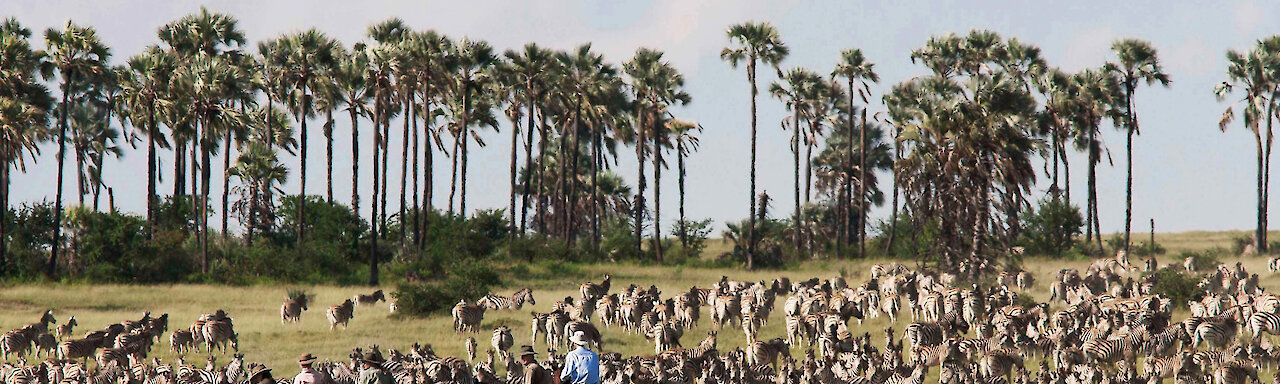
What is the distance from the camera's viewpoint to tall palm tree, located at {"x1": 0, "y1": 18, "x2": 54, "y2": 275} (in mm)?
61844

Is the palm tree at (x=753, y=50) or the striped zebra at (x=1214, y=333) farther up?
the palm tree at (x=753, y=50)

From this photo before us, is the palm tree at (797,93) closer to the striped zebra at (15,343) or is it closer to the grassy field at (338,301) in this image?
the grassy field at (338,301)

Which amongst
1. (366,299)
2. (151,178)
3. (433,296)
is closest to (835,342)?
(433,296)

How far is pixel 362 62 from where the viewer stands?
230 ft

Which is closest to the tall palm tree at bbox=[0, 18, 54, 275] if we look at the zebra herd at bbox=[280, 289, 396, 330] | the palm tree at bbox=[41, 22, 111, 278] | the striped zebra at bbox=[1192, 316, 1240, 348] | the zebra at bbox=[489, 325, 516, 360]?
the palm tree at bbox=[41, 22, 111, 278]

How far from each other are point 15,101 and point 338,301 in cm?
1983

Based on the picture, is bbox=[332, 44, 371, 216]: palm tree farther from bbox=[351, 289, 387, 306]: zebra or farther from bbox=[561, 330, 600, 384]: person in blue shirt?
bbox=[561, 330, 600, 384]: person in blue shirt

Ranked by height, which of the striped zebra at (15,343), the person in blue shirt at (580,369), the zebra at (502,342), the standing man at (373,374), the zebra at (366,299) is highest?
the person in blue shirt at (580,369)

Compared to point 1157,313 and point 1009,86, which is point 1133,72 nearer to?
point 1009,86

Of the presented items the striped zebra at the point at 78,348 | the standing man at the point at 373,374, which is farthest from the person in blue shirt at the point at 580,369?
the striped zebra at the point at 78,348

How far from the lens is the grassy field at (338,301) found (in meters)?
37.9

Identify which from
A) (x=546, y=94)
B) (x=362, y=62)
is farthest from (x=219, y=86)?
(x=546, y=94)

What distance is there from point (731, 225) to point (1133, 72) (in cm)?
2233

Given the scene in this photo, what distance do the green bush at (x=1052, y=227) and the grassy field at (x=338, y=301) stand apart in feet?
16.5
